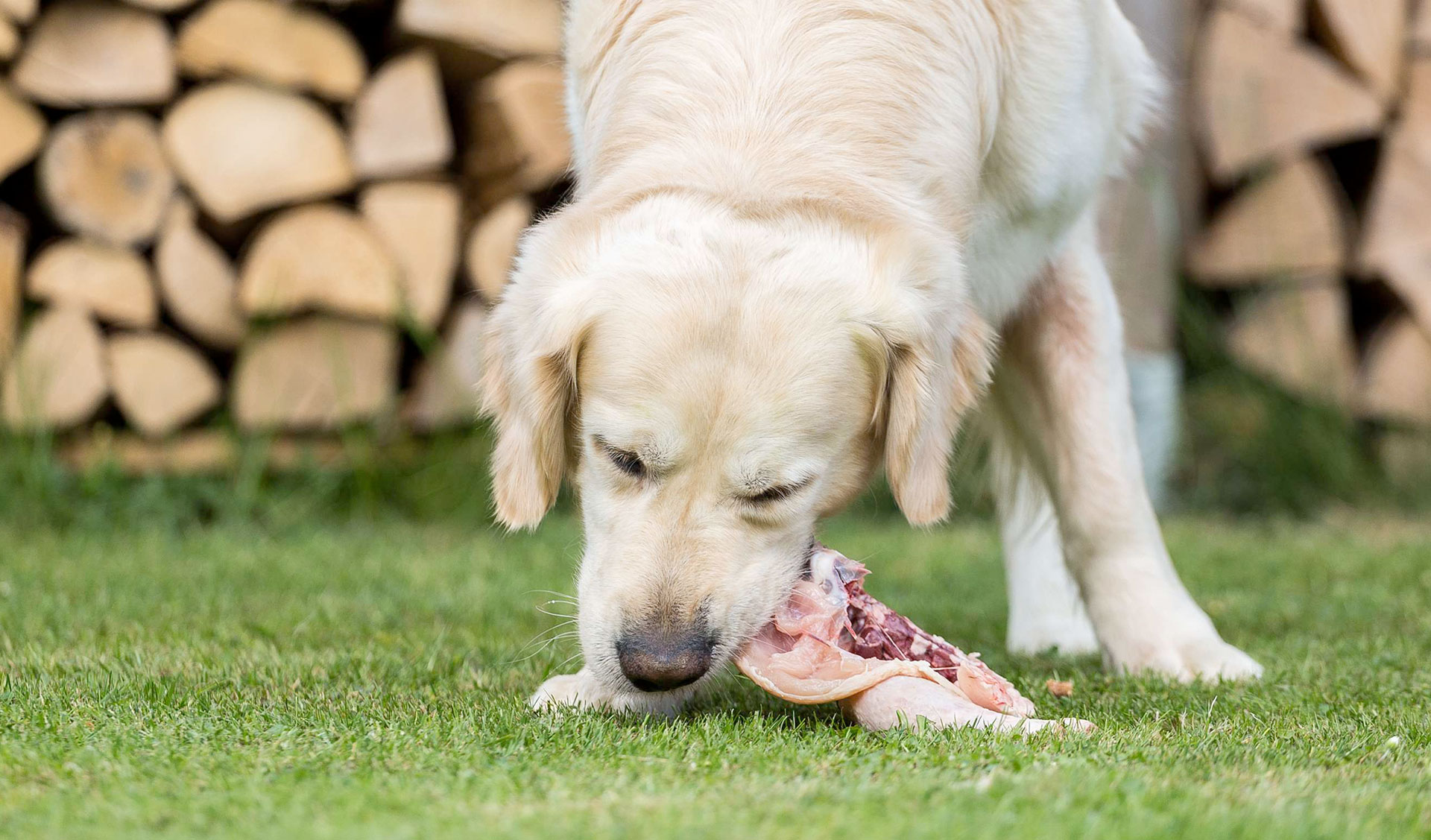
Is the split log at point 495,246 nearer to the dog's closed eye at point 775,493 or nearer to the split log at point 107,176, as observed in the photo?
the split log at point 107,176

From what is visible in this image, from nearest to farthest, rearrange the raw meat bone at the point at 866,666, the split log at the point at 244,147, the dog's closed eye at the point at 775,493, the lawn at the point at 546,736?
the lawn at the point at 546,736
the raw meat bone at the point at 866,666
the dog's closed eye at the point at 775,493
the split log at the point at 244,147

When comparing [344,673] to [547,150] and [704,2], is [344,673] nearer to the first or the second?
[704,2]

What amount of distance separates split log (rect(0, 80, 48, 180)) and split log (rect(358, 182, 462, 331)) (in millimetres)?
889

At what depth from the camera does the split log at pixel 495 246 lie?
447 cm

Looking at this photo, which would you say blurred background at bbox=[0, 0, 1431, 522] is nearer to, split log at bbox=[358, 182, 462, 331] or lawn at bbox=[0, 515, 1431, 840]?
split log at bbox=[358, 182, 462, 331]

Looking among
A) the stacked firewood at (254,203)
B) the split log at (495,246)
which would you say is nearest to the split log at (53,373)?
the stacked firewood at (254,203)

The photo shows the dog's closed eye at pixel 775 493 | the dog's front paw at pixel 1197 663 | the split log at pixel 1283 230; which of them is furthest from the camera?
the split log at pixel 1283 230

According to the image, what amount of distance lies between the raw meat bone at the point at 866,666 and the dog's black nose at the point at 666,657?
0.08 metres

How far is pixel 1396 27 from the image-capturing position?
16.4ft

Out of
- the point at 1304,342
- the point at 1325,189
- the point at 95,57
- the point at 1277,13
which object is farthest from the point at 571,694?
the point at 1277,13

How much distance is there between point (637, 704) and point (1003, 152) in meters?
1.10

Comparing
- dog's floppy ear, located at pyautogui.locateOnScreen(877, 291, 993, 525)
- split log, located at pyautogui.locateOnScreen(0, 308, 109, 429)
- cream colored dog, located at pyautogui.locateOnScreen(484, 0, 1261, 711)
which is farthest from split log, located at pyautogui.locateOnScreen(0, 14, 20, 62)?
dog's floppy ear, located at pyautogui.locateOnScreen(877, 291, 993, 525)

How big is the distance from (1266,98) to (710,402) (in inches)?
150

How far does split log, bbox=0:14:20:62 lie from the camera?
12.9 ft
